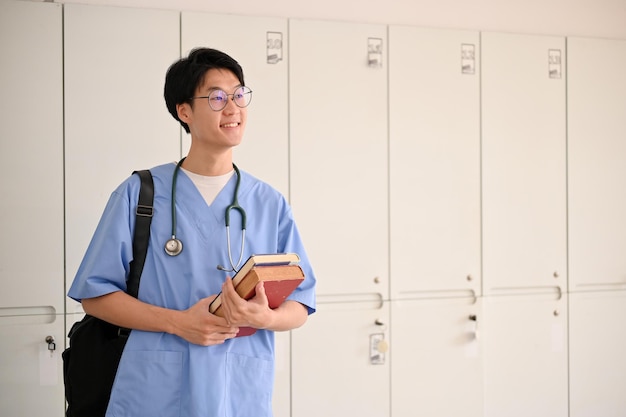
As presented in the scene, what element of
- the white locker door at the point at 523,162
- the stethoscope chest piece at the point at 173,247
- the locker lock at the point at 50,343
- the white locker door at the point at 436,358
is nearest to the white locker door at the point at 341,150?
the white locker door at the point at 436,358

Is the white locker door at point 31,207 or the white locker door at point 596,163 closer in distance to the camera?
the white locker door at point 31,207

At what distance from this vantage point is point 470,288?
302 cm

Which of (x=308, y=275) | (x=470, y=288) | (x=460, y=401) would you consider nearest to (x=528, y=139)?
(x=470, y=288)

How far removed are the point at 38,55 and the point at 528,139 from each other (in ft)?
6.69

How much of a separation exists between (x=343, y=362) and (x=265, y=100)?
1.10m

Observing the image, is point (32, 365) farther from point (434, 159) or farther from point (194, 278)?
point (434, 159)

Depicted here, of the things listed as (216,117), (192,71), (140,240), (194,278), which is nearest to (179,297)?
(194,278)

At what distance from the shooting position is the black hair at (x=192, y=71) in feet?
5.56

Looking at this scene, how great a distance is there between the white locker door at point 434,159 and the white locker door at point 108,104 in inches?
36.7

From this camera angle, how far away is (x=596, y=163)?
3215 millimetres

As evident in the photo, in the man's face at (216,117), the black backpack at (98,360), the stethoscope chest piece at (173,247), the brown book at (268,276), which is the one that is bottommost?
the black backpack at (98,360)

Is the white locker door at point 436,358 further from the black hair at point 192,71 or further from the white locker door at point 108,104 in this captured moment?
the black hair at point 192,71

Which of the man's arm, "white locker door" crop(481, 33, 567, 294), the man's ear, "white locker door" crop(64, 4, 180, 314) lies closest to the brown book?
the man's arm

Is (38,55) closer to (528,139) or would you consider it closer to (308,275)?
(308,275)
